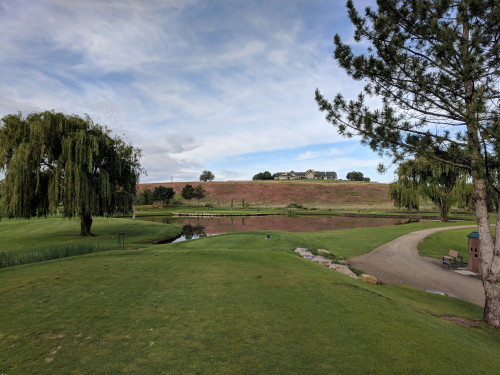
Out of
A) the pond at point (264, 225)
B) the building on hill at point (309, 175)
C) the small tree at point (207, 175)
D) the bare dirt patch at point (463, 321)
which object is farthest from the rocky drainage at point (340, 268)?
the building on hill at point (309, 175)

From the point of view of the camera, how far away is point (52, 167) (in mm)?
22828

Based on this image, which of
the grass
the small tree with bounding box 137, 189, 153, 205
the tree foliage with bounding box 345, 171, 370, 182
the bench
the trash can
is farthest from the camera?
the tree foliage with bounding box 345, 171, 370, 182

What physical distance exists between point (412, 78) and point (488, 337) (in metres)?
8.04

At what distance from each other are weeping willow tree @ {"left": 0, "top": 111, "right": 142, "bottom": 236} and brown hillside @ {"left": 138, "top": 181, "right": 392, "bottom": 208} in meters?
67.4

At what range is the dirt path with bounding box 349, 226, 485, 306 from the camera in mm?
13000

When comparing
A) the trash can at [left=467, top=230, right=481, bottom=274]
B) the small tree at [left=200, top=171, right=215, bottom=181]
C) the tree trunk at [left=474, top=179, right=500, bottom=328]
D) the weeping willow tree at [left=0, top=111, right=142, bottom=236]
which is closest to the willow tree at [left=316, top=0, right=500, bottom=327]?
the tree trunk at [left=474, top=179, right=500, bottom=328]

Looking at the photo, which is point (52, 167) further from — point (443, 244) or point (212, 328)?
point (443, 244)

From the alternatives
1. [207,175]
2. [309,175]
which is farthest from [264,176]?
[207,175]

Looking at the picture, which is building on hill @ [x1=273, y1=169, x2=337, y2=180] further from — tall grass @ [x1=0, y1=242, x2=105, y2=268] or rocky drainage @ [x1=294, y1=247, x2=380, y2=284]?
tall grass @ [x1=0, y1=242, x2=105, y2=268]

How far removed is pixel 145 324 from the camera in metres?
5.55

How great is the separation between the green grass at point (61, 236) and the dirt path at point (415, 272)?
1747 cm

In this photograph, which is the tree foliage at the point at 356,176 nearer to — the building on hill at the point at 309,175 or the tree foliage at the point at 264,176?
the building on hill at the point at 309,175

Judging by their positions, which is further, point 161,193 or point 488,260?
point 161,193

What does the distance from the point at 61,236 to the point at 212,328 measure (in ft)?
84.3
